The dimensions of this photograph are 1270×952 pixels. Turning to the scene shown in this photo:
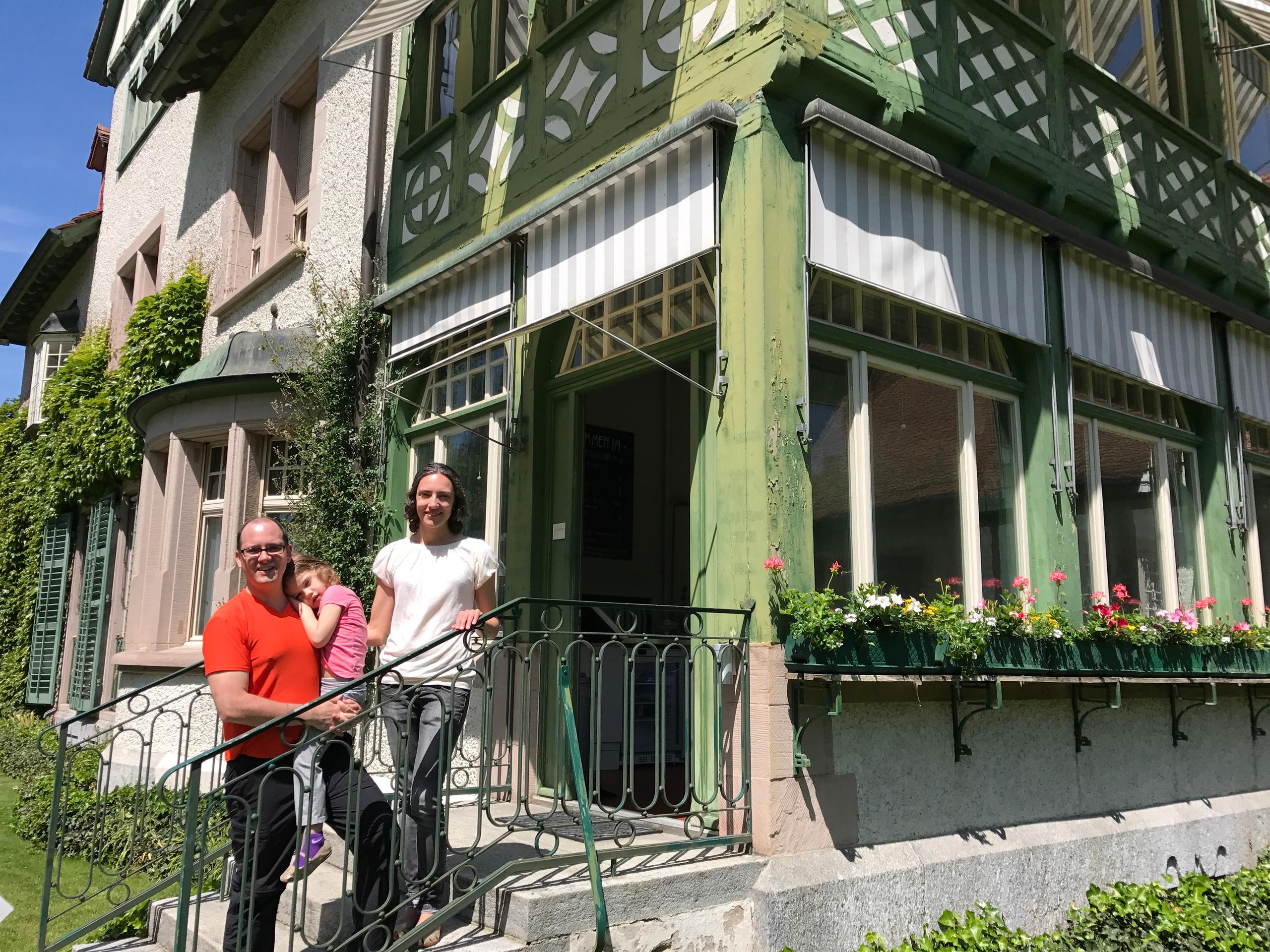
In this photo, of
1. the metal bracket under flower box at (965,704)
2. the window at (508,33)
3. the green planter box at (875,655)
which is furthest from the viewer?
the window at (508,33)

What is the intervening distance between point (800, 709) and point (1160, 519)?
418cm

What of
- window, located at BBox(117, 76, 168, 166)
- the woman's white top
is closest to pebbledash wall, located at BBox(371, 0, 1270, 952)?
the woman's white top

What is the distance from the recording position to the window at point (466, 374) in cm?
725

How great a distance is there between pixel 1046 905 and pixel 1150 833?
1178 mm

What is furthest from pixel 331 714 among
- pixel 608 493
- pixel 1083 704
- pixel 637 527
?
pixel 637 527

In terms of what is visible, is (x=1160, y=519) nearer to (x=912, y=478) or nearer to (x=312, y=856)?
(x=912, y=478)

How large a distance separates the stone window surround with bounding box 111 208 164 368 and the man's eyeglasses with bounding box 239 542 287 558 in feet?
34.7

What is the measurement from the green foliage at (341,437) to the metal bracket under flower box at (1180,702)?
5612 mm

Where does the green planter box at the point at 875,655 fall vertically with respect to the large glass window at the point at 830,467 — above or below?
below

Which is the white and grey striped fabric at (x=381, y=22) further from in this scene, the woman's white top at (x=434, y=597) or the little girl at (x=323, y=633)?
the woman's white top at (x=434, y=597)

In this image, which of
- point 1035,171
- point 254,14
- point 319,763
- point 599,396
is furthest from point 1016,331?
point 254,14

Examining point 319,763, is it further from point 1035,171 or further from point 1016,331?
point 1035,171

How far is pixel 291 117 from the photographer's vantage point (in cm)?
1072

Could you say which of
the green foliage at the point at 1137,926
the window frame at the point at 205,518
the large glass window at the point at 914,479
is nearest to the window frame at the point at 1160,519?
the large glass window at the point at 914,479
